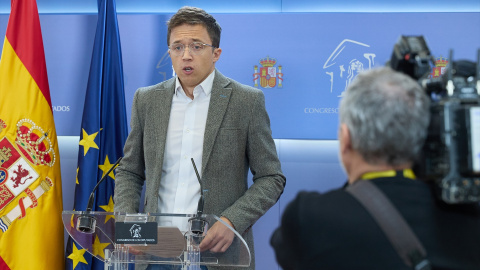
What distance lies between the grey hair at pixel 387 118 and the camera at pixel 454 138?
0.13ft

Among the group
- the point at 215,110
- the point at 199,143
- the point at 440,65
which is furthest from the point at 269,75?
the point at 199,143

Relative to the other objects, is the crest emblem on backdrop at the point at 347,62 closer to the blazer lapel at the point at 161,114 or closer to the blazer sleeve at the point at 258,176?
the blazer sleeve at the point at 258,176

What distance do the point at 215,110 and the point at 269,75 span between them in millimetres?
1339

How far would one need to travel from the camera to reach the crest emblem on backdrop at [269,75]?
4535 millimetres

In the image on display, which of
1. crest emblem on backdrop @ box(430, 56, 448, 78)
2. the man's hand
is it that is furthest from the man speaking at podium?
crest emblem on backdrop @ box(430, 56, 448, 78)

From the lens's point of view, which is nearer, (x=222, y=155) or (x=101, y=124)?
(x=222, y=155)

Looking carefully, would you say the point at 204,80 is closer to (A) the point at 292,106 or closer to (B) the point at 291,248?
(A) the point at 292,106

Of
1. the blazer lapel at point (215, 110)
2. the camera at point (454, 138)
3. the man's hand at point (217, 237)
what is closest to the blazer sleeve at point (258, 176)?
the blazer lapel at point (215, 110)

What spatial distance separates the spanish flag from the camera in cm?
413

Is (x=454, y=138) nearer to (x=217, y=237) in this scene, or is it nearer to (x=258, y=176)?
(x=217, y=237)

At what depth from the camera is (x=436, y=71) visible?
4543 millimetres

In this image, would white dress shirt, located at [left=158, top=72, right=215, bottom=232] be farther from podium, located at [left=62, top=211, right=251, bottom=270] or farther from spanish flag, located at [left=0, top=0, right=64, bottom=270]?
spanish flag, located at [left=0, top=0, right=64, bottom=270]

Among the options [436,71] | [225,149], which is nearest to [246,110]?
[225,149]

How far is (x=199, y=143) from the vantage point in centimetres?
323
